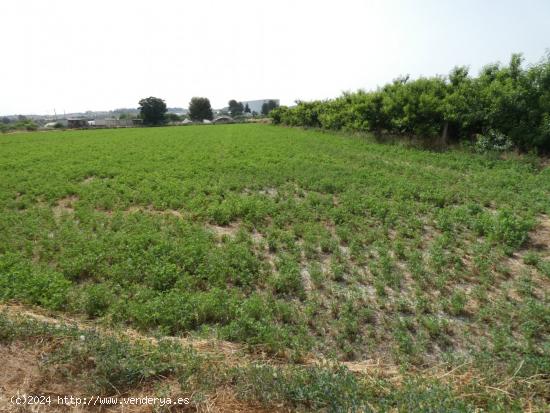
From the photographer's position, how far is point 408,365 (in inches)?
144

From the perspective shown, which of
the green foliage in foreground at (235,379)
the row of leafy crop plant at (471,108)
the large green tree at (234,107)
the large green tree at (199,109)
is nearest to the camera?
the green foliage in foreground at (235,379)

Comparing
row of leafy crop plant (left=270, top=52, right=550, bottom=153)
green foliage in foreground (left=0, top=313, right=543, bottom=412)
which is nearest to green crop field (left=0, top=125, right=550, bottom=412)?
green foliage in foreground (left=0, top=313, right=543, bottom=412)

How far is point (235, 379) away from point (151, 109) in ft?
278

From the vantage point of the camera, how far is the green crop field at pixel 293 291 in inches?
127

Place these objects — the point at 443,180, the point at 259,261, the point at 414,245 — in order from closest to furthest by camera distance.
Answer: the point at 259,261
the point at 414,245
the point at 443,180

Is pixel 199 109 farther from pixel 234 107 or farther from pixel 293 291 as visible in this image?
pixel 293 291

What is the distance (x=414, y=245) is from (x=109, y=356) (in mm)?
5503

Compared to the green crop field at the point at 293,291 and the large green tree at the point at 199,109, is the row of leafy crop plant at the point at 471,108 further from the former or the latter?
the large green tree at the point at 199,109

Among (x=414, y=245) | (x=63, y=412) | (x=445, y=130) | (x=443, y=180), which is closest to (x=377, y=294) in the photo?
(x=414, y=245)

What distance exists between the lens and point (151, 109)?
259 ft

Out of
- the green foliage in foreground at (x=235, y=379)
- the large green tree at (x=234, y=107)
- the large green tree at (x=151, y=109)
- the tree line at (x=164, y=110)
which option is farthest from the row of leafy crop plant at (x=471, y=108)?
the large green tree at (x=234, y=107)

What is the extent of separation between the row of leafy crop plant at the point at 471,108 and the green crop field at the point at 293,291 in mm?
4442

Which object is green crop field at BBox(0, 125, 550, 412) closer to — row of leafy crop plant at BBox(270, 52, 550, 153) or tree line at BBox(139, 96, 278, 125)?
row of leafy crop plant at BBox(270, 52, 550, 153)

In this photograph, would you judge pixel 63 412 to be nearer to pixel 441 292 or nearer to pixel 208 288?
pixel 208 288
